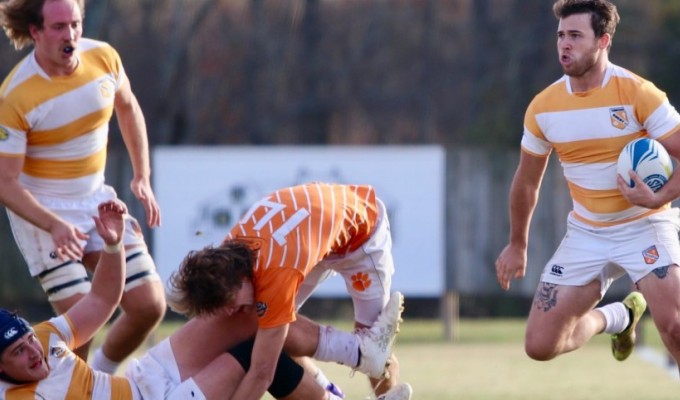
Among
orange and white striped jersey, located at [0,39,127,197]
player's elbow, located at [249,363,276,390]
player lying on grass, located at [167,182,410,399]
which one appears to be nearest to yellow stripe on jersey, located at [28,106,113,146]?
orange and white striped jersey, located at [0,39,127,197]

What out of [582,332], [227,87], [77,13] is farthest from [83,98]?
[227,87]

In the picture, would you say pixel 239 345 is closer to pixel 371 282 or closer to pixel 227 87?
pixel 371 282

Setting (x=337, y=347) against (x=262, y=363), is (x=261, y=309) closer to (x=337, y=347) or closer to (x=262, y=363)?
(x=262, y=363)

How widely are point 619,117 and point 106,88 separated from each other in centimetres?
244

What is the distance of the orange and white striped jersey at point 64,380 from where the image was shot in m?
5.84

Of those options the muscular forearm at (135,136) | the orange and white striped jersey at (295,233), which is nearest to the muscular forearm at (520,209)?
the orange and white striped jersey at (295,233)

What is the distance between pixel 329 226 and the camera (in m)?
6.30

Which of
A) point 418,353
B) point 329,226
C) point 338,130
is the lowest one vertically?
point 338,130

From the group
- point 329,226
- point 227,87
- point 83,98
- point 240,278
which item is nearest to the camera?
point 240,278

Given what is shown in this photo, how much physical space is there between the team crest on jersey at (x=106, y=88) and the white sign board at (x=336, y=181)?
719 centimetres

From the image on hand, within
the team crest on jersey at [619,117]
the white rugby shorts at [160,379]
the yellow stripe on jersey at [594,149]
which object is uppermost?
the team crest on jersey at [619,117]

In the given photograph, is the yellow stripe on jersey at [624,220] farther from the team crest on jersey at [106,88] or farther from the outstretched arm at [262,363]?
the team crest on jersey at [106,88]

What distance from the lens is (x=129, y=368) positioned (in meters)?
6.34

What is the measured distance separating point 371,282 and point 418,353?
5296 mm
